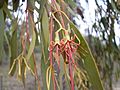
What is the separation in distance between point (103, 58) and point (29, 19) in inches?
70.0

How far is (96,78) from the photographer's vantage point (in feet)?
2.18

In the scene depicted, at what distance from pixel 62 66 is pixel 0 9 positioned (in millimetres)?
340

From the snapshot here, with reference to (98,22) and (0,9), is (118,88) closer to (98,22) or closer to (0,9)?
(98,22)

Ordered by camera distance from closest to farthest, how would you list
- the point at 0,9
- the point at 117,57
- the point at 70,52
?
the point at 70,52 → the point at 0,9 → the point at 117,57

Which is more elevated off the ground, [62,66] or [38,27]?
[38,27]

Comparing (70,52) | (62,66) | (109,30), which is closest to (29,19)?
(62,66)

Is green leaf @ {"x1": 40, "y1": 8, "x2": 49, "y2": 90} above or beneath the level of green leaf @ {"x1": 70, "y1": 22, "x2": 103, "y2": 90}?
above

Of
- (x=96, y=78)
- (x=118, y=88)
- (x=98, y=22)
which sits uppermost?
(x=98, y=22)

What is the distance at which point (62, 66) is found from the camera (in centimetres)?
71

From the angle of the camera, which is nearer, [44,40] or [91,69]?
[91,69]

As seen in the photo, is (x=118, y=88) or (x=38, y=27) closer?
(x=38, y=27)

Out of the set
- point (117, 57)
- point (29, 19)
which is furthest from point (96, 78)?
point (117, 57)

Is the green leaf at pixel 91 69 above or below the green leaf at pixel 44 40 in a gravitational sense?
below

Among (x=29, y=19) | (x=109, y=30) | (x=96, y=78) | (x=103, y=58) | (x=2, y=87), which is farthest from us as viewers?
(x=2, y=87)
